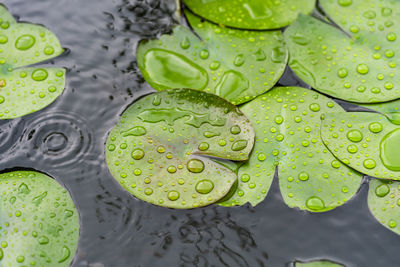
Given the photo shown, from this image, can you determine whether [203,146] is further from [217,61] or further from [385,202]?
[385,202]

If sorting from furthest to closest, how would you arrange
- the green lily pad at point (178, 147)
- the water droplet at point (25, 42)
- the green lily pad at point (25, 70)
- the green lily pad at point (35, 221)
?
the water droplet at point (25, 42) → the green lily pad at point (25, 70) → the green lily pad at point (178, 147) → the green lily pad at point (35, 221)

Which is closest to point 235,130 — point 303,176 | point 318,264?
point 303,176

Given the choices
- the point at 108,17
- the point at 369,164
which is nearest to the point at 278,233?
the point at 369,164

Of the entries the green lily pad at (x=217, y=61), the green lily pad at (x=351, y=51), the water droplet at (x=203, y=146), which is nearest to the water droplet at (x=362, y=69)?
the green lily pad at (x=351, y=51)

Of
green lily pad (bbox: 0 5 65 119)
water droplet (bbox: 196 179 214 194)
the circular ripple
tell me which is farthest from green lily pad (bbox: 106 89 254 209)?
green lily pad (bbox: 0 5 65 119)

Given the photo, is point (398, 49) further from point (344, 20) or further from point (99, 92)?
point (99, 92)

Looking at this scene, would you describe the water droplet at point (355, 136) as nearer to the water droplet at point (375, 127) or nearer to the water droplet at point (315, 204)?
the water droplet at point (375, 127)
